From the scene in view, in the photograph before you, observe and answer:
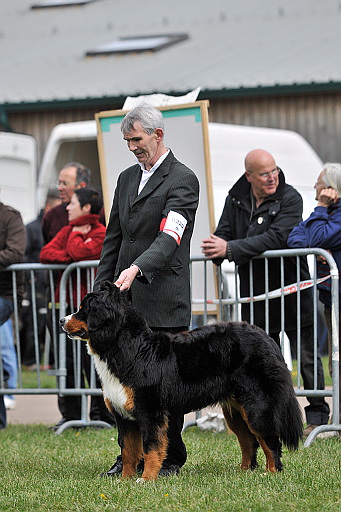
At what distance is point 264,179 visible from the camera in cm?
779

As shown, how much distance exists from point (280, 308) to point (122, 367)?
2.60m

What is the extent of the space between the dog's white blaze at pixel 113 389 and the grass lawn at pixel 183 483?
1.41ft

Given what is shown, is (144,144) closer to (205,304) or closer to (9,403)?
(205,304)

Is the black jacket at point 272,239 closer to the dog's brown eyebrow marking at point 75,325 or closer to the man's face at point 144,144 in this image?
the man's face at point 144,144

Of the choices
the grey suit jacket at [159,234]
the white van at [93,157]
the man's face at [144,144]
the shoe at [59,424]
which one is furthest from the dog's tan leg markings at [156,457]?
the white van at [93,157]

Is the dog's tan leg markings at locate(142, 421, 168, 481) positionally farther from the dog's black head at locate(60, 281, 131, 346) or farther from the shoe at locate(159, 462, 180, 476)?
the dog's black head at locate(60, 281, 131, 346)

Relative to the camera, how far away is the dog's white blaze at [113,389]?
5.65 metres

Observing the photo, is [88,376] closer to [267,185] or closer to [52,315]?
[52,315]

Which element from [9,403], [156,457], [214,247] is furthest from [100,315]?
[9,403]

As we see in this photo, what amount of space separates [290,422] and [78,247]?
3.32m

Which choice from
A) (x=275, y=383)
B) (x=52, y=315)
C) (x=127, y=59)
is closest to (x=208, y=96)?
(x=127, y=59)

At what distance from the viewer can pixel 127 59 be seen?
835 inches

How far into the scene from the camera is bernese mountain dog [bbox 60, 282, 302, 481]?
5.61 m

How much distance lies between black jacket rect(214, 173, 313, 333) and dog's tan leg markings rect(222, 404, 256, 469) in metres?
1.93
